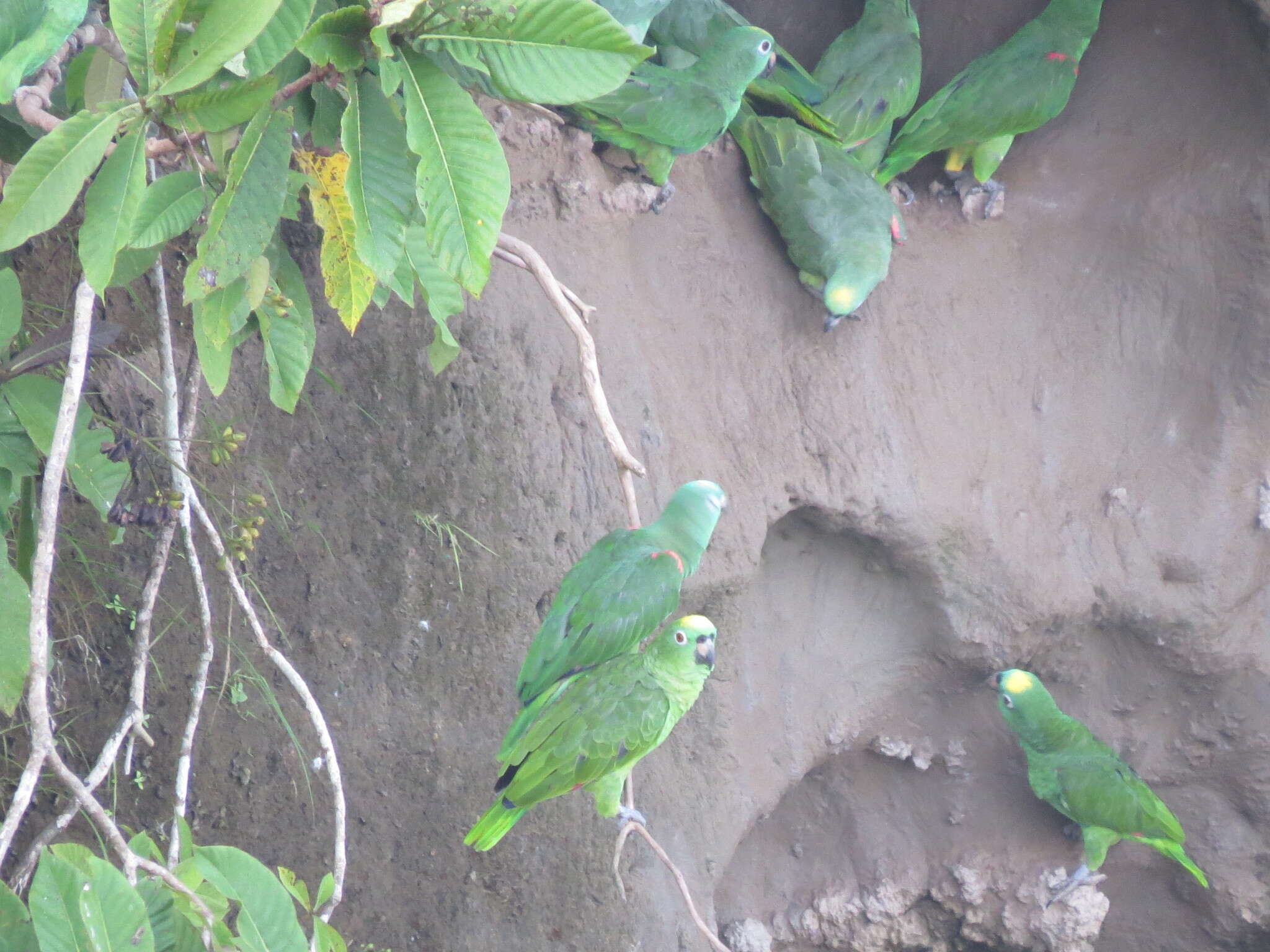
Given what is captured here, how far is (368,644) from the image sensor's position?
8.71ft

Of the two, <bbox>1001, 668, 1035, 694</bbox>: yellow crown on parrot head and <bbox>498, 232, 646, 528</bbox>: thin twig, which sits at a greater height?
<bbox>498, 232, 646, 528</bbox>: thin twig

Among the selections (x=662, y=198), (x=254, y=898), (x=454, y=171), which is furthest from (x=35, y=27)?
(x=662, y=198)

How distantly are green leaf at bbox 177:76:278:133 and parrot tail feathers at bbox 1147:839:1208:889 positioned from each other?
3405mm

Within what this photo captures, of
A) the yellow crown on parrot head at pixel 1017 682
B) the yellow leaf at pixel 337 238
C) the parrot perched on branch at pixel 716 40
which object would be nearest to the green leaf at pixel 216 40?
the yellow leaf at pixel 337 238

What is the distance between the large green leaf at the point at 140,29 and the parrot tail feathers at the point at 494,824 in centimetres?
145

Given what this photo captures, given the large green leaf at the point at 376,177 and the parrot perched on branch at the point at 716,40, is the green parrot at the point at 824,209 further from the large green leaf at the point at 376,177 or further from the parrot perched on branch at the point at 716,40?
the large green leaf at the point at 376,177

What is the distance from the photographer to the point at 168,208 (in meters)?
1.44

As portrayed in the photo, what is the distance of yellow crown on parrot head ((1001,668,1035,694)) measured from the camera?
11.1 ft

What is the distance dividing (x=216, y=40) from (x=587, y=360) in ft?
3.03

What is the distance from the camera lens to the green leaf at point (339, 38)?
1209mm

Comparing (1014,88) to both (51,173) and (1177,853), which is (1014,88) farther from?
(51,173)

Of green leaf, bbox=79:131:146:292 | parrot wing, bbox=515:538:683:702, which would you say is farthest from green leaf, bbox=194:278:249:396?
parrot wing, bbox=515:538:683:702

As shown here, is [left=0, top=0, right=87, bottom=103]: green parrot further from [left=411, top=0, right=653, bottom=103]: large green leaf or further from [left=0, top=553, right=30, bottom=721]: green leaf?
[left=0, top=553, right=30, bottom=721]: green leaf

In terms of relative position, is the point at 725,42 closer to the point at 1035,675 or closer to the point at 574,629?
the point at 574,629
